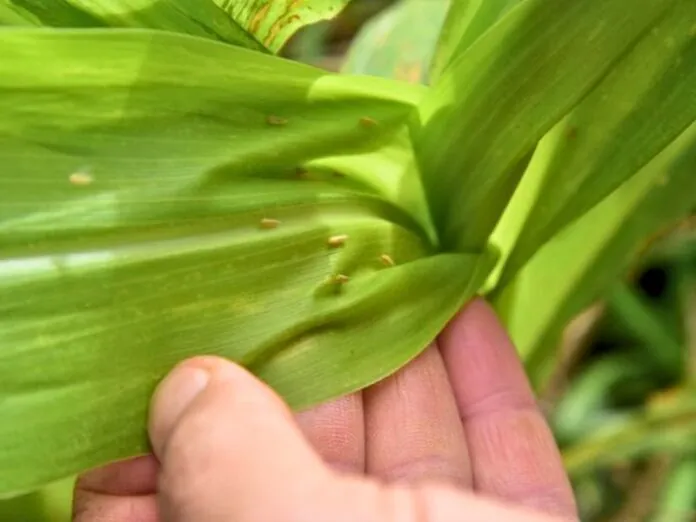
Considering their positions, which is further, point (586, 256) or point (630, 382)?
point (630, 382)

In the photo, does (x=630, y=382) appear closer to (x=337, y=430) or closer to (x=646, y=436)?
(x=646, y=436)

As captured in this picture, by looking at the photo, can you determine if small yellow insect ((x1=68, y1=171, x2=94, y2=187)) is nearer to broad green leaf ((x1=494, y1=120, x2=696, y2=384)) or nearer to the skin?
the skin

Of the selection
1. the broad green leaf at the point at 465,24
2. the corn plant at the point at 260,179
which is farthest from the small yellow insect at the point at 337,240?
the broad green leaf at the point at 465,24

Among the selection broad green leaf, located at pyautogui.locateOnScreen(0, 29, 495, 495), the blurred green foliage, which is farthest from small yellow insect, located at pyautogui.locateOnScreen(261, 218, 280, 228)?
the blurred green foliage

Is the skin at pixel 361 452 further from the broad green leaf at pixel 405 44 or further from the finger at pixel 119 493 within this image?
the broad green leaf at pixel 405 44

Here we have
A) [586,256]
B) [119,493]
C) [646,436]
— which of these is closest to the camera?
[119,493]

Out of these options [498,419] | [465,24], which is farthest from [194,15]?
[498,419]
